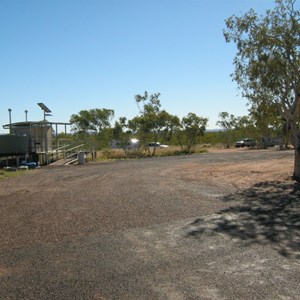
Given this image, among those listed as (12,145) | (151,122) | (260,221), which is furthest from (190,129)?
(260,221)

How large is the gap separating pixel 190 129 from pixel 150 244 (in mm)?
38211

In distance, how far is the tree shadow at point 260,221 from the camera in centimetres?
697

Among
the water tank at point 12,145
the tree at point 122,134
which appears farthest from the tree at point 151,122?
the water tank at point 12,145

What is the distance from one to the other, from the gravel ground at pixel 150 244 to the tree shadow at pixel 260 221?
0.06ft

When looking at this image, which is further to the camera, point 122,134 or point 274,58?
point 122,134

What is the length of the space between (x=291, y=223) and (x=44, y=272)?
4924mm

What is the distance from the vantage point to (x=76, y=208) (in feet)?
33.4

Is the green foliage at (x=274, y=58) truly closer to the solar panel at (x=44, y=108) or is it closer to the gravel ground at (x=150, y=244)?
the gravel ground at (x=150, y=244)

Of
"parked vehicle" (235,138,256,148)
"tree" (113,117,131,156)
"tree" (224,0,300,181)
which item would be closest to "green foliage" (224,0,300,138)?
"tree" (224,0,300,181)

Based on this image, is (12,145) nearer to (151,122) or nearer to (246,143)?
(151,122)

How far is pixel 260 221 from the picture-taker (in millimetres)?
8492

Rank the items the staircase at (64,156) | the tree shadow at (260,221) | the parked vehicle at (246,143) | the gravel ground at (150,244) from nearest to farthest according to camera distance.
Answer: the gravel ground at (150,244)
the tree shadow at (260,221)
the staircase at (64,156)
the parked vehicle at (246,143)

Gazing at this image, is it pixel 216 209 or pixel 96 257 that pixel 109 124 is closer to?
pixel 216 209

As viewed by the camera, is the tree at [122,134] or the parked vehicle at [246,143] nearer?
the tree at [122,134]
